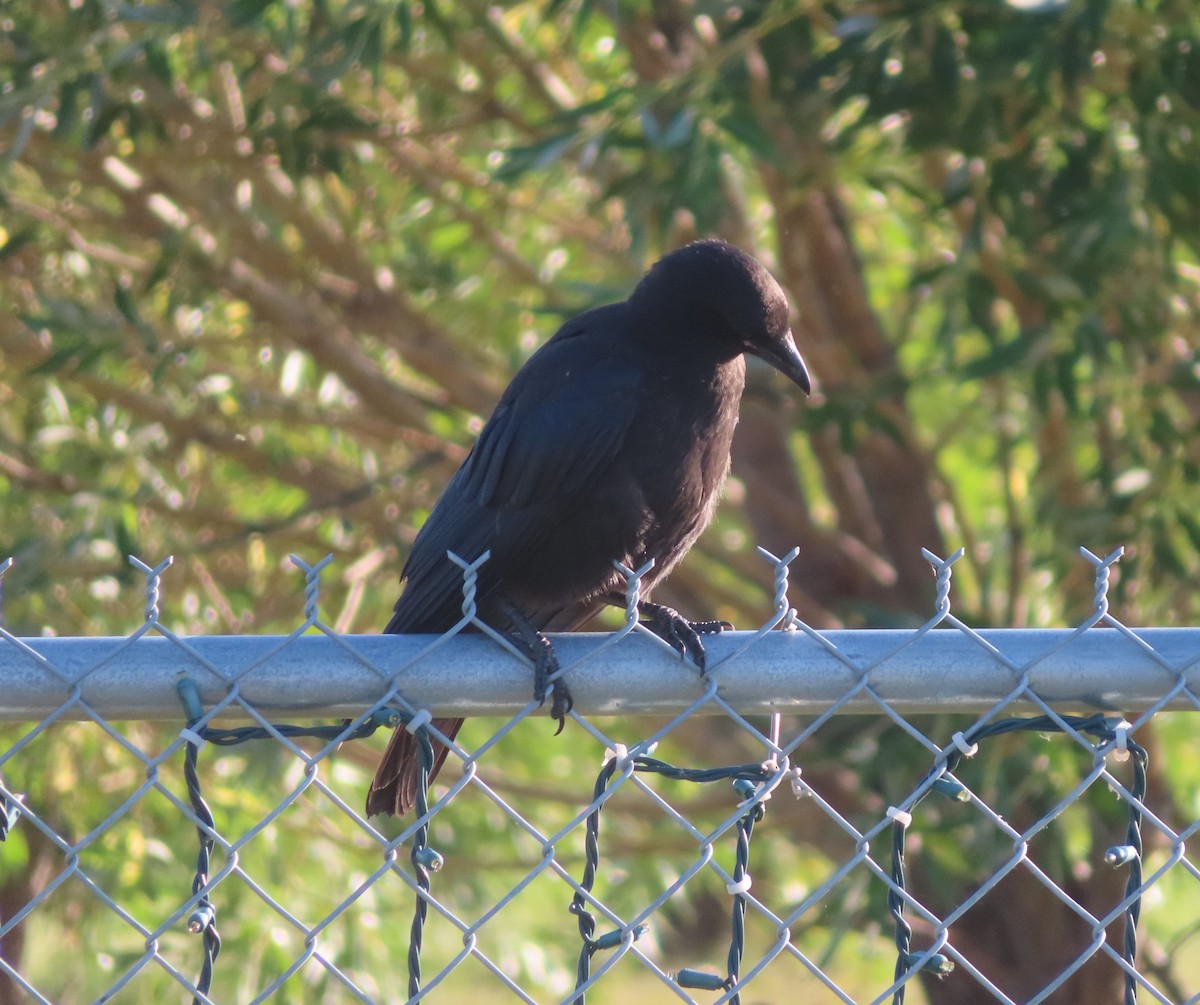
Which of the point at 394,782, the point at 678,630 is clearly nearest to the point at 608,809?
the point at 394,782

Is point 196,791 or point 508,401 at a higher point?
point 196,791

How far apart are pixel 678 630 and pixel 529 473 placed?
85 centimetres

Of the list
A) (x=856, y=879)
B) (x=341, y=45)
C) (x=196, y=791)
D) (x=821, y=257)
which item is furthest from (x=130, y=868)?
(x=196, y=791)

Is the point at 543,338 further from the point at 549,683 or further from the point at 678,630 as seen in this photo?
the point at 549,683

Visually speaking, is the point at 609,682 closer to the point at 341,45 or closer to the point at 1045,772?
the point at 1045,772

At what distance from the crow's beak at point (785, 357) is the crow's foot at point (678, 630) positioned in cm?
61

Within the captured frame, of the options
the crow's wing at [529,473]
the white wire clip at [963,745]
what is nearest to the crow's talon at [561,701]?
the white wire clip at [963,745]

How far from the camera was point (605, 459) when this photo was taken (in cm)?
299

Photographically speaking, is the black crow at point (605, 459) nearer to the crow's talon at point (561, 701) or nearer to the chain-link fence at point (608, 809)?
the chain-link fence at point (608, 809)

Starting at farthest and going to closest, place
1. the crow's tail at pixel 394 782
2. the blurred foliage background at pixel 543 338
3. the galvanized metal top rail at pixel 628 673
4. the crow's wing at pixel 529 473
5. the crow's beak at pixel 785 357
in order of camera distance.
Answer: the blurred foliage background at pixel 543 338, the crow's beak at pixel 785 357, the crow's wing at pixel 529 473, the crow's tail at pixel 394 782, the galvanized metal top rail at pixel 628 673

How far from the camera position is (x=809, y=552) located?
5266 mm

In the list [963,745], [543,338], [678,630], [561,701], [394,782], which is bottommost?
[543,338]

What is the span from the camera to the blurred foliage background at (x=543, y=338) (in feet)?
12.4

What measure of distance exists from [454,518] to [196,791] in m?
1.42
